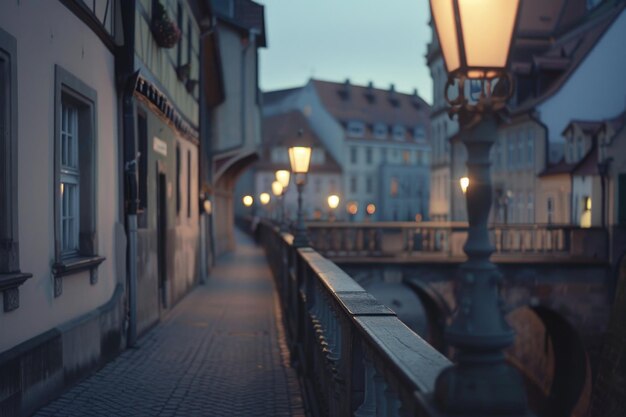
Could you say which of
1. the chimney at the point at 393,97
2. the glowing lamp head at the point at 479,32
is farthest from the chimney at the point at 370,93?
the glowing lamp head at the point at 479,32

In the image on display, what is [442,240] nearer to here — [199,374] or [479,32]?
[199,374]

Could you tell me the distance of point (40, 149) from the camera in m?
8.00

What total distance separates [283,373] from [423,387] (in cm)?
707

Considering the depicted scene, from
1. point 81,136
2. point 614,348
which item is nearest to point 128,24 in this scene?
point 81,136

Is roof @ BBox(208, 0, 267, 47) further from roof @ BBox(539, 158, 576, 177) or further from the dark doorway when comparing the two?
the dark doorway

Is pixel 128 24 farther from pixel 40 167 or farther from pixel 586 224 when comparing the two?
pixel 586 224

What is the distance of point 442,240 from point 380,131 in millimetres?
60436

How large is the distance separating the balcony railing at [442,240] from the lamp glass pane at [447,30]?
79.3 feet

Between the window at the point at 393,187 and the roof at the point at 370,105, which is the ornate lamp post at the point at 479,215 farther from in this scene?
the window at the point at 393,187

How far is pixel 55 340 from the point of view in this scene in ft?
26.9

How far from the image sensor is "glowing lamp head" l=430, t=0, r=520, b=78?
10.2 feet

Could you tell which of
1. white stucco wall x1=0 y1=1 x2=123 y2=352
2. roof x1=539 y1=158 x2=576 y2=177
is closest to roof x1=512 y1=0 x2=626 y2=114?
roof x1=539 y1=158 x2=576 y2=177

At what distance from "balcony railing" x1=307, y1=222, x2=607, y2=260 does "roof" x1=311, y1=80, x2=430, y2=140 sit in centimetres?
5609

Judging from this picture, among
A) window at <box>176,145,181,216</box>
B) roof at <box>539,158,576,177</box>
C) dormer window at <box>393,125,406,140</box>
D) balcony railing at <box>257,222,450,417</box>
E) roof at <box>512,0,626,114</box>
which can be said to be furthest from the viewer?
dormer window at <box>393,125,406,140</box>
